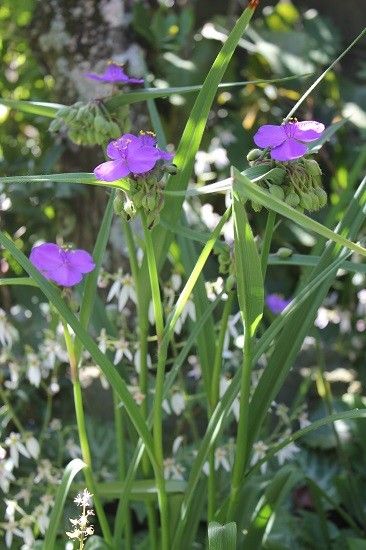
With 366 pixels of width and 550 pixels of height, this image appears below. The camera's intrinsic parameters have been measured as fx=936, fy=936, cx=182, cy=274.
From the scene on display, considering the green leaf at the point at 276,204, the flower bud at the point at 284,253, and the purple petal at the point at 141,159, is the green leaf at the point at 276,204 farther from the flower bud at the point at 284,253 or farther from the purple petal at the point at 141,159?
the flower bud at the point at 284,253

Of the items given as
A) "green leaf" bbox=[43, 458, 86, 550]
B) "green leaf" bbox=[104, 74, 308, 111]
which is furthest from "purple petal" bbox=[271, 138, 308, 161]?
"green leaf" bbox=[43, 458, 86, 550]

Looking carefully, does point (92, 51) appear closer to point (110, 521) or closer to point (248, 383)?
point (110, 521)

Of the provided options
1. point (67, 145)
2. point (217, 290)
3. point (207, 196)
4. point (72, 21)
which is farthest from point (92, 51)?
point (217, 290)

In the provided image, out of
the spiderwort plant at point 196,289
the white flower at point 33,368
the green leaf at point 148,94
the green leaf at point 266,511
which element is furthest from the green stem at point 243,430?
the white flower at point 33,368

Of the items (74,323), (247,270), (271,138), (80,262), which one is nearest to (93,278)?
(80,262)

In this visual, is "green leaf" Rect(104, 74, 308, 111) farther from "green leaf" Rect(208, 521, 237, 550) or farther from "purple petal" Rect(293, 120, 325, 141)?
"green leaf" Rect(208, 521, 237, 550)

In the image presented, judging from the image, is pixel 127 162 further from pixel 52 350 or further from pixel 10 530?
pixel 10 530
